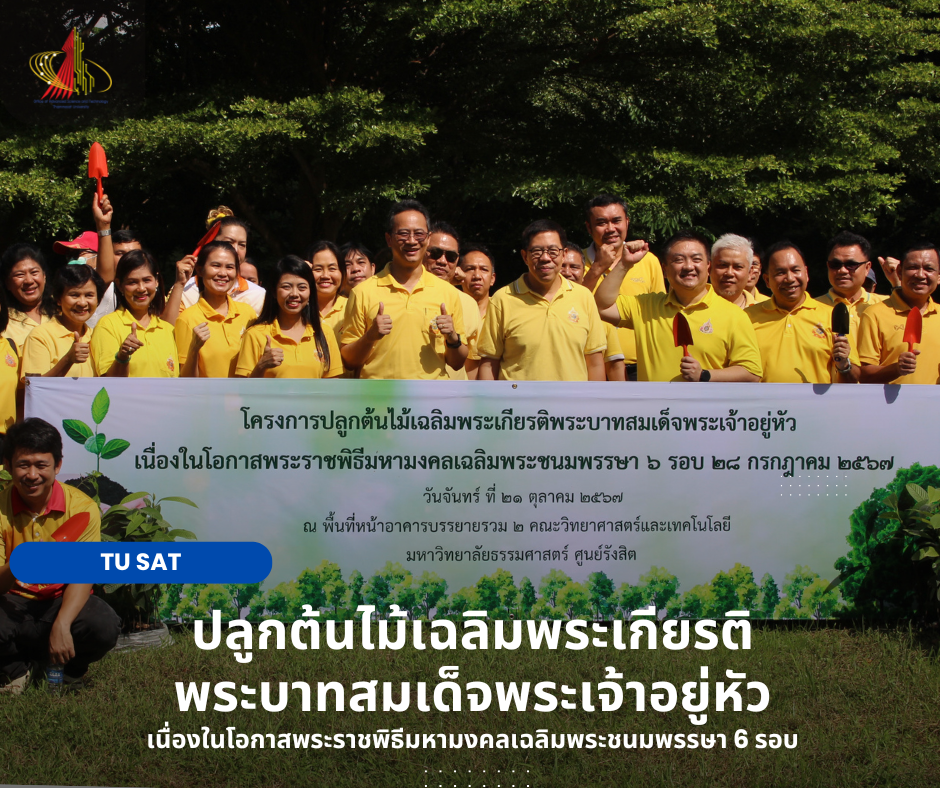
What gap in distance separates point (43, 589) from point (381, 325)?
1943mm

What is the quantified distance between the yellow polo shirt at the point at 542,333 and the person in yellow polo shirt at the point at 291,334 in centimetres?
85

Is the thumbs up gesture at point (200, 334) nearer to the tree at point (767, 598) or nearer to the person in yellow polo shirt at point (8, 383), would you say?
the person in yellow polo shirt at point (8, 383)

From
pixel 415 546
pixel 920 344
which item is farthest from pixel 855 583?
pixel 415 546

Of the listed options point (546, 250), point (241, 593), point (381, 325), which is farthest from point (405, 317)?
point (241, 593)

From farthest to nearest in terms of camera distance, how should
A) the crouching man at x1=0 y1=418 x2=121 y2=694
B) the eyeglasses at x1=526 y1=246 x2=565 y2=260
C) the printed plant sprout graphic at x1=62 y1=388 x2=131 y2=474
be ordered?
the eyeglasses at x1=526 y1=246 x2=565 y2=260 < the printed plant sprout graphic at x1=62 y1=388 x2=131 y2=474 < the crouching man at x1=0 y1=418 x2=121 y2=694

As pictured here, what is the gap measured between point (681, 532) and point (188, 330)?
294cm

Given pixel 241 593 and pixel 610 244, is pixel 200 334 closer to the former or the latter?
pixel 241 593

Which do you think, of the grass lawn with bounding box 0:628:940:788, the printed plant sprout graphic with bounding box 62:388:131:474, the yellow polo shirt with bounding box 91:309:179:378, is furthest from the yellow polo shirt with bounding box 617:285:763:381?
the printed plant sprout graphic with bounding box 62:388:131:474

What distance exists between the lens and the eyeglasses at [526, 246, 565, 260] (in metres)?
5.33

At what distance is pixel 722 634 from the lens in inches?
190

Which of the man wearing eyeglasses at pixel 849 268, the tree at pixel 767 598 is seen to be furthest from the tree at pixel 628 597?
the man wearing eyeglasses at pixel 849 268

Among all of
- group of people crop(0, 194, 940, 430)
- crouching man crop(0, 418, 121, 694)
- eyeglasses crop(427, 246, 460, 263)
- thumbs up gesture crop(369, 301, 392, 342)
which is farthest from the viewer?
eyeglasses crop(427, 246, 460, 263)

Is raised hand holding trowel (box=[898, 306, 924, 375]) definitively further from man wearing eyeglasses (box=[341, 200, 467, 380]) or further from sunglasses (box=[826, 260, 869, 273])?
man wearing eyeglasses (box=[341, 200, 467, 380])

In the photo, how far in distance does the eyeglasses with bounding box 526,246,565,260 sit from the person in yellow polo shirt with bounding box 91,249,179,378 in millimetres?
1995
